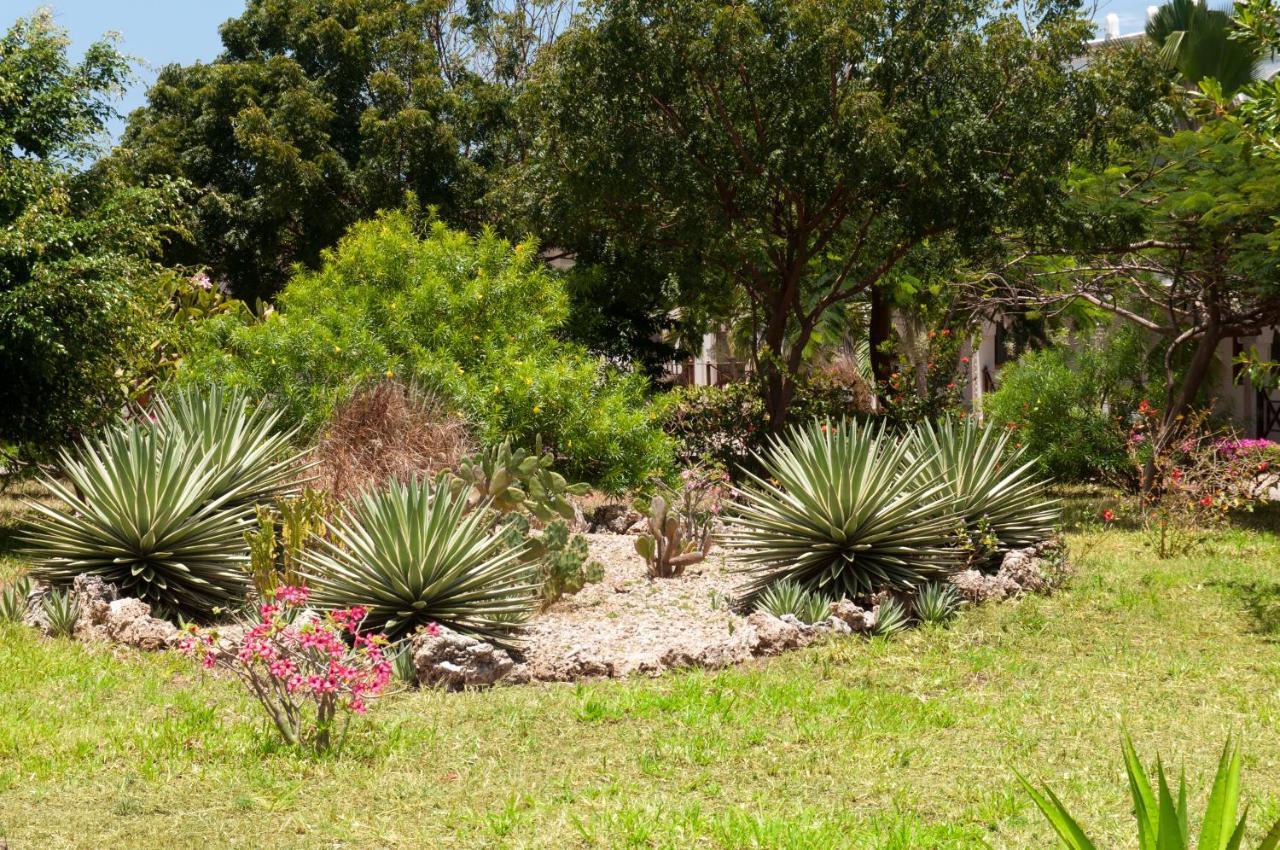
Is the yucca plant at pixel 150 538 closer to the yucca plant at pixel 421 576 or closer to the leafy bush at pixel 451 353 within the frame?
the yucca plant at pixel 421 576

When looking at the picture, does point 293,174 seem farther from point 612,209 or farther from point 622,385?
point 622,385

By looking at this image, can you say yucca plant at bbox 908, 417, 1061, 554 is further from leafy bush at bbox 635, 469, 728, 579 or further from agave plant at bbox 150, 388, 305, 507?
agave plant at bbox 150, 388, 305, 507

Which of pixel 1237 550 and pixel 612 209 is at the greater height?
pixel 612 209

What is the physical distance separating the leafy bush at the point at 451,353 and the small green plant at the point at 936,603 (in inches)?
212

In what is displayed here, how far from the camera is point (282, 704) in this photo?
230 inches

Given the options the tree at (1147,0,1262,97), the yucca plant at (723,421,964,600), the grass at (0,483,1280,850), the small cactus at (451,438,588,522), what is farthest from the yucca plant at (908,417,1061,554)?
the tree at (1147,0,1262,97)

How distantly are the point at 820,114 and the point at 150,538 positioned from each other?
29.4 feet

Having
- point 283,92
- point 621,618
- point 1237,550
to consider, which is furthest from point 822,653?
point 283,92

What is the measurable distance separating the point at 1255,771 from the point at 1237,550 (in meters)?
6.96

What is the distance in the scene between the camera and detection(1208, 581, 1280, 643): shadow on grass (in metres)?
8.30

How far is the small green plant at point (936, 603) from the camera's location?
8.34 meters

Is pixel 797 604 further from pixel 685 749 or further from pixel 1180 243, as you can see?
pixel 1180 243

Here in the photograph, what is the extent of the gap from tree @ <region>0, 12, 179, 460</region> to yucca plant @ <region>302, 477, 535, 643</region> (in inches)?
200

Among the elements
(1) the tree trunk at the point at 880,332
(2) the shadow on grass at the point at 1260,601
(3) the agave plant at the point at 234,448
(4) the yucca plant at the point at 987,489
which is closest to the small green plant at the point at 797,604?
(4) the yucca plant at the point at 987,489
